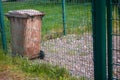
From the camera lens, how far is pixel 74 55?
664cm

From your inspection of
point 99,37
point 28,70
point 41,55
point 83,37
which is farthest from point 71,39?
point 99,37

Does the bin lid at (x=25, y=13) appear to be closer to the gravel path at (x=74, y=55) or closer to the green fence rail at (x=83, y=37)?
the green fence rail at (x=83, y=37)

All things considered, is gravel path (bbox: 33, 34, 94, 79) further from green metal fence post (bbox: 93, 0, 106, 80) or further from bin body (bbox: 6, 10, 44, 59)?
green metal fence post (bbox: 93, 0, 106, 80)

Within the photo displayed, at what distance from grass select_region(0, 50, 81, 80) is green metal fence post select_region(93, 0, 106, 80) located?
823 mm

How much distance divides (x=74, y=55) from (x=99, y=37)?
2.22m

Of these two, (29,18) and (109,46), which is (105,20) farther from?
(29,18)

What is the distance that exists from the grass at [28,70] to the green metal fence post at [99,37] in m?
0.82

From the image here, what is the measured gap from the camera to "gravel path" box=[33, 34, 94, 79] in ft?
19.5

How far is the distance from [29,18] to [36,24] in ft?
0.75

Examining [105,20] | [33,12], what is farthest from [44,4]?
[105,20]

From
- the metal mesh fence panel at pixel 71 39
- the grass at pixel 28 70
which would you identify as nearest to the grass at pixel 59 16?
the metal mesh fence panel at pixel 71 39

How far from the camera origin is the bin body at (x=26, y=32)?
6934 millimetres

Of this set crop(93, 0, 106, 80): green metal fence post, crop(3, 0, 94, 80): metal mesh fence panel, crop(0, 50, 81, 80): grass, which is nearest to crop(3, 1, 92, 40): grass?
crop(3, 0, 94, 80): metal mesh fence panel

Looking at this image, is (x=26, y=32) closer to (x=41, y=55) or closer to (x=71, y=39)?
(x=41, y=55)
